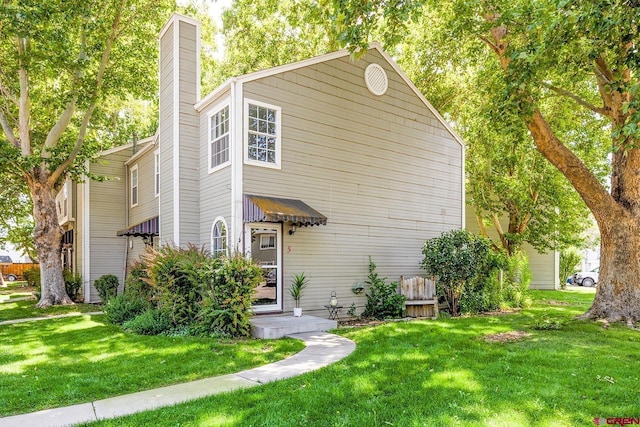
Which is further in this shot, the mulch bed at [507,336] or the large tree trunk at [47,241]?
the large tree trunk at [47,241]

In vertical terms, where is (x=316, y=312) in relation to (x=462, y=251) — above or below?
below

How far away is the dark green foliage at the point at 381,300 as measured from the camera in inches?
432

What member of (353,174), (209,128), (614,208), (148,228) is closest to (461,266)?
(614,208)

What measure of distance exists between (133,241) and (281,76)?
9988 mm

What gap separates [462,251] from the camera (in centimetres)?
1112

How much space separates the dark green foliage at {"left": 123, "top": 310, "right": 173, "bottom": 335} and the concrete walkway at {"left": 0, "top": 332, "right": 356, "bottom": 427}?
11.1ft

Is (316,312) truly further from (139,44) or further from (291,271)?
(139,44)

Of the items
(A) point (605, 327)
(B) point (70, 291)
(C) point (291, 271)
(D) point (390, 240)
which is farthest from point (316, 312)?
(B) point (70, 291)

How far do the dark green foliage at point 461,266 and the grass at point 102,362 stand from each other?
508 centimetres

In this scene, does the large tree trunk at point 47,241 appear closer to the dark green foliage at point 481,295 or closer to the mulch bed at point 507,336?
the dark green foliage at point 481,295

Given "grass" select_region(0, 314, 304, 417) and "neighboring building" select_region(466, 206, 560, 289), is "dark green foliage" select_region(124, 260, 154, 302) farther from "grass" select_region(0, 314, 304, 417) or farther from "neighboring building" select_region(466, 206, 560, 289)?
"neighboring building" select_region(466, 206, 560, 289)

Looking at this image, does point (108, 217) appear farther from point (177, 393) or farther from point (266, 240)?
point (177, 393)

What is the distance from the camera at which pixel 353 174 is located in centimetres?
1140

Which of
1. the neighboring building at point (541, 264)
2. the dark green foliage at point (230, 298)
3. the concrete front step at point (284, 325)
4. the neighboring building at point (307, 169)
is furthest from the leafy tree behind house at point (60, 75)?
the neighboring building at point (541, 264)
